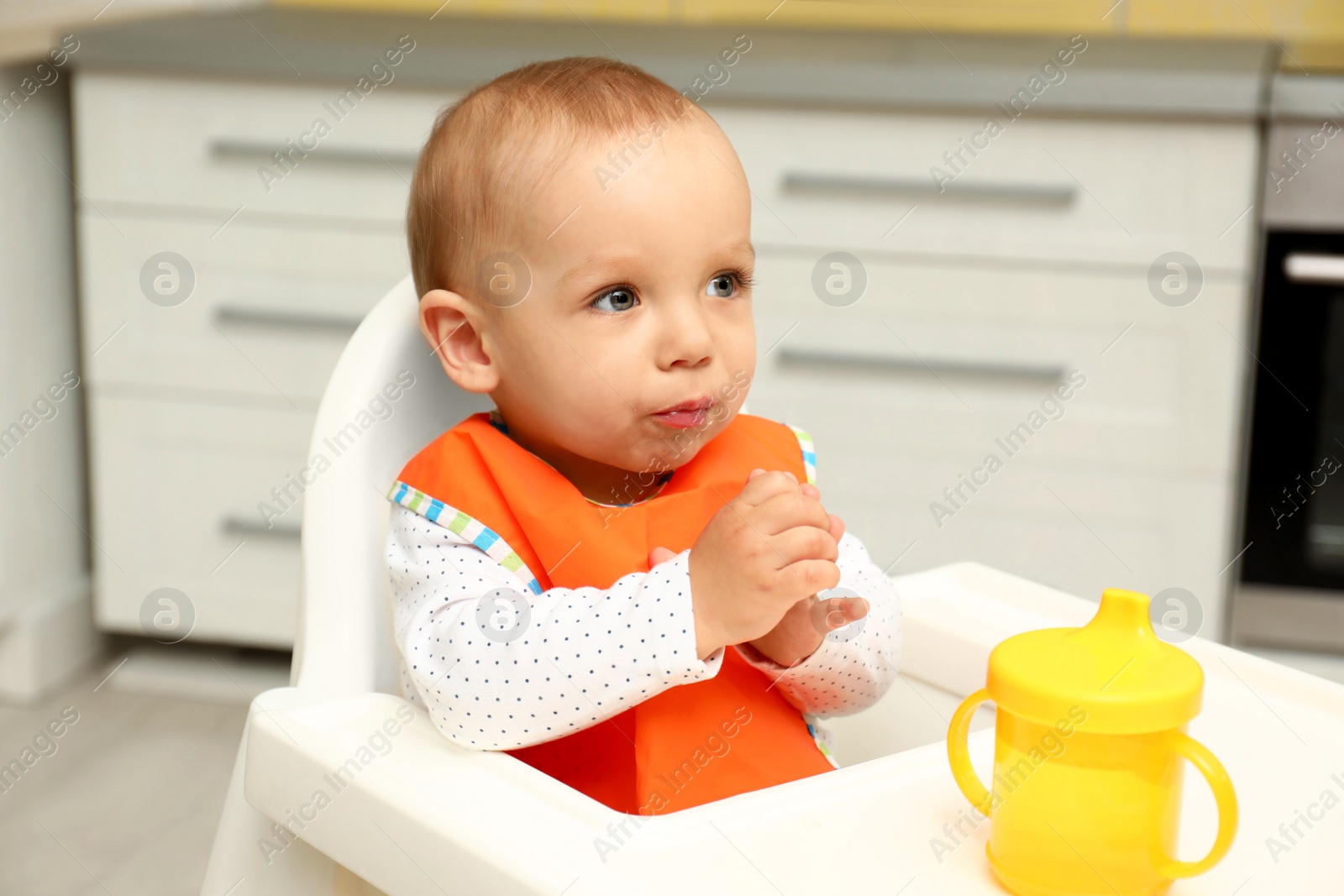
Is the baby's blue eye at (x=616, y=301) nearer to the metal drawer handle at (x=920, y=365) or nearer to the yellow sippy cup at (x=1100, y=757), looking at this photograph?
the yellow sippy cup at (x=1100, y=757)

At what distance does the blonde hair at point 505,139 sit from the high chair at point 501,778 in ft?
0.21

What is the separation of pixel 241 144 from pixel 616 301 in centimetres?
116

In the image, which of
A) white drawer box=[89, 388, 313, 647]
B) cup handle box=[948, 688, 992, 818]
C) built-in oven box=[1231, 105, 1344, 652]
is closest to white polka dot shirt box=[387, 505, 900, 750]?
cup handle box=[948, 688, 992, 818]

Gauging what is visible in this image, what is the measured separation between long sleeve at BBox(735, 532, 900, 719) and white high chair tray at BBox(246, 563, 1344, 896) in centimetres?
9

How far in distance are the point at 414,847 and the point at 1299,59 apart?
4.73 ft

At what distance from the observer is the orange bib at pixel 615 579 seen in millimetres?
708

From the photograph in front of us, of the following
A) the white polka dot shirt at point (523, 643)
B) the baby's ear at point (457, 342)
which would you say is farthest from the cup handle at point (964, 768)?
the baby's ear at point (457, 342)

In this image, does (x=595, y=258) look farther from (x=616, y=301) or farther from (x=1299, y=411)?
(x=1299, y=411)

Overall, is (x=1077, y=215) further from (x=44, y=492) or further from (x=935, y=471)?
(x=44, y=492)

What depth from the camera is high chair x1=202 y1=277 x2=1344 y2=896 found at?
1.73 feet

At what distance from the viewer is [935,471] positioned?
1.64m

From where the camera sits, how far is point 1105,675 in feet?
1.56

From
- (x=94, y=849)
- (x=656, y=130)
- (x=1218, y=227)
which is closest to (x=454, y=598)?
(x=656, y=130)

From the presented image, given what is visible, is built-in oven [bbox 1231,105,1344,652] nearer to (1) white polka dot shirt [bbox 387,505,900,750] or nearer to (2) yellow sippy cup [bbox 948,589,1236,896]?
(1) white polka dot shirt [bbox 387,505,900,750]
